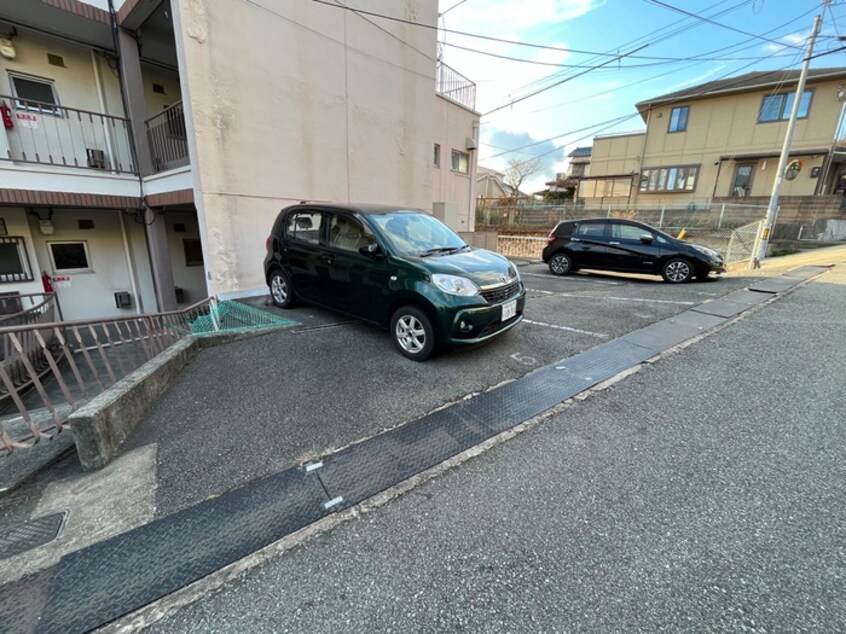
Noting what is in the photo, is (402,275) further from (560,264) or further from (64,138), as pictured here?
(64,138)

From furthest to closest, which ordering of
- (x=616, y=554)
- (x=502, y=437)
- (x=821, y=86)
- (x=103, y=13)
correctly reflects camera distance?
(x=821, y=86) < (x=103, y=13) < (x=502, y=437) < (x=616, y=554)

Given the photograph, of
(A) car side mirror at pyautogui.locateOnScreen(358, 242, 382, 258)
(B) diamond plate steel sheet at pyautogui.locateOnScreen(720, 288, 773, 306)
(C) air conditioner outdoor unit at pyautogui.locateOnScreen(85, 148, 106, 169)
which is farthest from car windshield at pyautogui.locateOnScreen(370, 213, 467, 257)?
(C) air conditioner outdoor unit at pyautogui.locateOnScreen(85, 148, 106, 169)

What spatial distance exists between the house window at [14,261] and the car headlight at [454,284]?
9.14 m

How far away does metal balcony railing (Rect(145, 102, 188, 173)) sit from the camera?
740 cm

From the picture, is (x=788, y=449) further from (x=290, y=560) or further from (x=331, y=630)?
(x=290, y=560)

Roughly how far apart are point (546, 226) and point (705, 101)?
33.6ft

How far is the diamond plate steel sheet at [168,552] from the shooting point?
5.02ft

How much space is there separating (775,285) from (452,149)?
1021cm

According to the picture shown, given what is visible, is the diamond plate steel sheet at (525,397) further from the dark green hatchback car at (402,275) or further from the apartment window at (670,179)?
the apartment window at (670,179)

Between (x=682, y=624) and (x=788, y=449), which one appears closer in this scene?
(x=682, y=624)

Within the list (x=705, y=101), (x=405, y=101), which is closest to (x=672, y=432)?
(x=405, y=101)

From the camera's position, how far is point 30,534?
191 cm

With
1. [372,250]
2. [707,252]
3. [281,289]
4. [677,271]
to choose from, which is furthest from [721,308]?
[281,289]

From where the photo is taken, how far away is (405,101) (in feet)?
30.3
